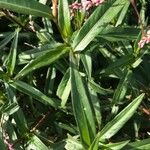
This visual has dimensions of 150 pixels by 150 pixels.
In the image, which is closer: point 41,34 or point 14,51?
point 14,51

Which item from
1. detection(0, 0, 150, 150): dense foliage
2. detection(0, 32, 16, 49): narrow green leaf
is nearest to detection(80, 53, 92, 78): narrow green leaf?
detection(0, 0, 150, 150): dense foliage

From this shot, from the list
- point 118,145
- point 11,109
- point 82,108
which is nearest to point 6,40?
point 11,109

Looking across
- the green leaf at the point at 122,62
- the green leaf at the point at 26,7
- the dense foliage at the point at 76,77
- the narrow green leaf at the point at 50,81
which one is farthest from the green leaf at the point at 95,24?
the narrow green leaf at the point at 50,81

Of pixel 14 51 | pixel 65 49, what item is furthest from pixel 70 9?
pixel 14 51

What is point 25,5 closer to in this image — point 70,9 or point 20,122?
point 70,9

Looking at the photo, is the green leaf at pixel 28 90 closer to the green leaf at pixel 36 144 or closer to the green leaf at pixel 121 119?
the green leaf at pixel 36 144

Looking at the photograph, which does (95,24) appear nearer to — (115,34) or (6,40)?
(115,34)

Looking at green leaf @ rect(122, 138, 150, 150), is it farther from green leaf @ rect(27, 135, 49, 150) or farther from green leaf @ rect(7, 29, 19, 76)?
green leaf @ rect(7, 29, 19, 76)
